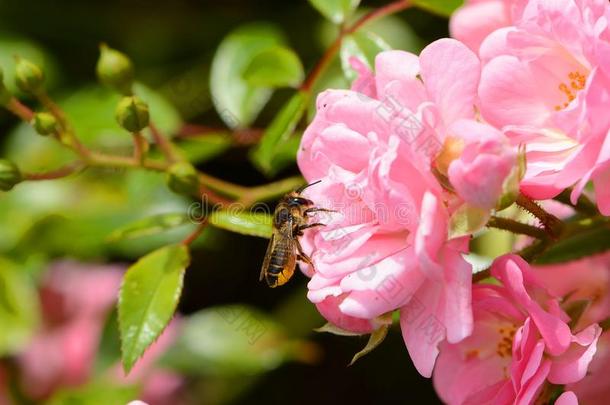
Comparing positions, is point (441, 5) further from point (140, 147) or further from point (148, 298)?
point (148, 298)

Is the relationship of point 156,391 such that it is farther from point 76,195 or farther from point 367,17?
point 367,17

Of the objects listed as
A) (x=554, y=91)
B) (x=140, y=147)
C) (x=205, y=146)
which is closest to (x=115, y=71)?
(x=140, y=147)

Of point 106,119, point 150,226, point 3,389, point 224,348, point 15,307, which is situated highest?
point 150,226

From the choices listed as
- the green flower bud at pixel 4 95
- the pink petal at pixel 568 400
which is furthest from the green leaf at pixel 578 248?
the green flower bud at pixel 4 95

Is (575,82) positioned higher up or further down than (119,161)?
higher up

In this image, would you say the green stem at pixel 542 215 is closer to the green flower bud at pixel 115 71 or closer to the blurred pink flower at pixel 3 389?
the green flower bud at pixel 115 71

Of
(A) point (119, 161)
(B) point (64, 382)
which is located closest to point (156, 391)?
(B) point (64, 382)
